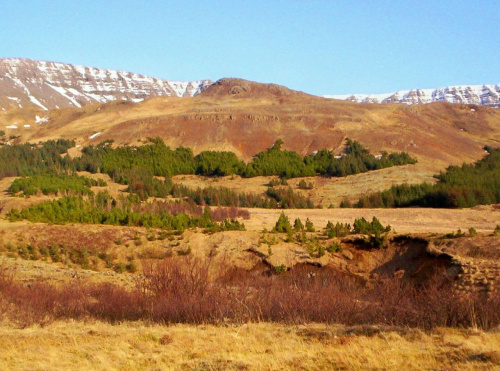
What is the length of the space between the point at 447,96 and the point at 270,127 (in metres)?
103

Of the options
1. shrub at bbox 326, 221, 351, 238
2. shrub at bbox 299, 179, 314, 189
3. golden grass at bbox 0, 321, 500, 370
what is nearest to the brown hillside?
shrub at bbox 299, 179, 314, 189

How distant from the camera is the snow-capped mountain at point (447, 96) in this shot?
5143 inches

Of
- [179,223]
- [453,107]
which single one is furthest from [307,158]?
[453,107]

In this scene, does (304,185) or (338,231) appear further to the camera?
(304,185)

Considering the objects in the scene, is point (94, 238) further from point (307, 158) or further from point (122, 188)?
point (307, 158)

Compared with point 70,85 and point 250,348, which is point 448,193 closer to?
point 250,348

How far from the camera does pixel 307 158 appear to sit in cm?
4128

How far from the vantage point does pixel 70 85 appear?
154 meters

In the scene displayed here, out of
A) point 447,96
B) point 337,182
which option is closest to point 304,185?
point 337,182

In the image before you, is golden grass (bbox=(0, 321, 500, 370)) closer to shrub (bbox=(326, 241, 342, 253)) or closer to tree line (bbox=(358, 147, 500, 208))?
shrub (bbox=(326, 241, 342, 253))

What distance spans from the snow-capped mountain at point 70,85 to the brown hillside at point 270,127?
225 ft

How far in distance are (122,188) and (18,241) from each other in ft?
50.2

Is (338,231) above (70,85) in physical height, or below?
below

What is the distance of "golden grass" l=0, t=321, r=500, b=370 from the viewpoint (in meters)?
7.18
